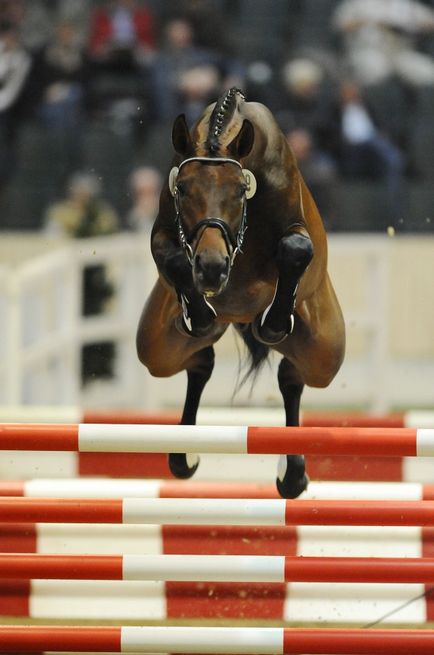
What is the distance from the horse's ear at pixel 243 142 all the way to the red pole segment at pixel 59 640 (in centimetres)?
111

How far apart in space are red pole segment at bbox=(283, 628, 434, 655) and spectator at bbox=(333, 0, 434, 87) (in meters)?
7.02

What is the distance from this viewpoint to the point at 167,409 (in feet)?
25.8

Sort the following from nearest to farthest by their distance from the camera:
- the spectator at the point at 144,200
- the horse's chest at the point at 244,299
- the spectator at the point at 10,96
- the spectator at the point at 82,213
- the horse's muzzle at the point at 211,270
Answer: the horse's muzzle at the point at 211,270, the horse's chest at the point at 244,299, the spectator at the point at 82,213, the spectator at the point at 144,200, the spectator at the point at 10,96

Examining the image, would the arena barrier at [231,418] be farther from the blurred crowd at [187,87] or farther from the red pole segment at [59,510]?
the blurred crowd at [187,87]

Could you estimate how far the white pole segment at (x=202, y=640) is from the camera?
9.37 ft

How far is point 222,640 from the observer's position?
2.86 meters

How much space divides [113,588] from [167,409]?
4.22 metres

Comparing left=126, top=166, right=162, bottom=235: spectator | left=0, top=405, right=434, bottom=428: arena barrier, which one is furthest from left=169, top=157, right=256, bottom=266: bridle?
left=126, top=166, right=162, bottom=235: spectator

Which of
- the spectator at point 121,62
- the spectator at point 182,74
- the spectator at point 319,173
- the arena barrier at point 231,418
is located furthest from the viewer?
the spectator at point 121,62

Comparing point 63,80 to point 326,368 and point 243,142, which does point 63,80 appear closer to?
point 326,368

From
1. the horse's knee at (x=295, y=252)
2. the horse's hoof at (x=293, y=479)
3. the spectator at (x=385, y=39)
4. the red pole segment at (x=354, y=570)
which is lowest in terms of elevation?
the red pole segment at (x=354, y=570)

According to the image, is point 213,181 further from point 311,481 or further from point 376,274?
point 376,274

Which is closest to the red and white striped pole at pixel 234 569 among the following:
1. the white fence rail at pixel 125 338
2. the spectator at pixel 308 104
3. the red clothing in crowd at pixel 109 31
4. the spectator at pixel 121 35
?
the white fence rail at pixel 125 338

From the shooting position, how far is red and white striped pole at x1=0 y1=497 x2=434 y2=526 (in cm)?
297
